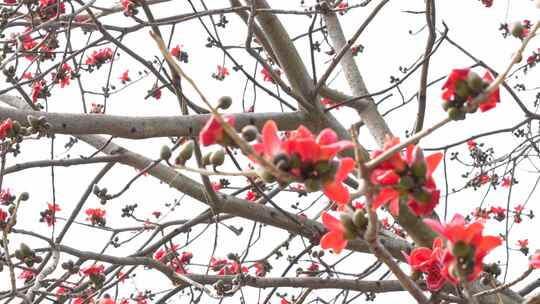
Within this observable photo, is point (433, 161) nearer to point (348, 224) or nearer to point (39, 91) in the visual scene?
point (348, 224)

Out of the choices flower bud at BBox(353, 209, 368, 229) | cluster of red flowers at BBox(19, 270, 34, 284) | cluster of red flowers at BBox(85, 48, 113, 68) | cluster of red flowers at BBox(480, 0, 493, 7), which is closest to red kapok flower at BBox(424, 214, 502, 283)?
flower bud at BBox(353, 209, 368, 229)

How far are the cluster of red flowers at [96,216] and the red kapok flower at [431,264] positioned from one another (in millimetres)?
2901

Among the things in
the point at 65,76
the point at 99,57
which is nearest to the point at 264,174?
the point at 65,76

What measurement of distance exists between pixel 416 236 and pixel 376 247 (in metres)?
1.73

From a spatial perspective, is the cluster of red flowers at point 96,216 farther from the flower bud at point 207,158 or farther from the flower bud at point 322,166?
the flower bud at point 322,166

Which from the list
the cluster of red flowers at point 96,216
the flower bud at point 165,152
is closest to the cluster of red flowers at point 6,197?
the cluster of red flowers at point 96,216

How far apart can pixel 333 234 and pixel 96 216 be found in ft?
10.1

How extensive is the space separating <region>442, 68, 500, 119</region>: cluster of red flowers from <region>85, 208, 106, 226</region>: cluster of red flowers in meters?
3.19

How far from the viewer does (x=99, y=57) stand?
4.13 meters

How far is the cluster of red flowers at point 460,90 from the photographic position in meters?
0.83

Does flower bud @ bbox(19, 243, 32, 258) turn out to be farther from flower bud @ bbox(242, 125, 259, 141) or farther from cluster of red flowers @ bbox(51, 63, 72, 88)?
cluster of red flowers @ bbox(51, 63, 72, 88)

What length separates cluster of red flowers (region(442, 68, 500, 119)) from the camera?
833mm

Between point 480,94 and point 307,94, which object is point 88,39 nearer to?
point 307,94

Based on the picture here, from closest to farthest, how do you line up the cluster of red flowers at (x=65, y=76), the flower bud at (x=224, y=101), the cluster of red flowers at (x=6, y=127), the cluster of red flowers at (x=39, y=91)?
the flower bud at (x=224, y=101) → the cluster of red flowers at (x=6, y=127) → the cluster of red flowers at (x=39, y=91) → the cluster of red flowers at (x=65, y=76)
